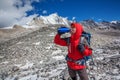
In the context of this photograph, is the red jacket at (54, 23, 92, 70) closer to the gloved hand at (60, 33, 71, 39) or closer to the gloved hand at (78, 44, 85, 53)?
the gloved hand at (78, 44, 85, 53)

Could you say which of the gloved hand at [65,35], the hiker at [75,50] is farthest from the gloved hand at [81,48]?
the gloved hand at [65,35]

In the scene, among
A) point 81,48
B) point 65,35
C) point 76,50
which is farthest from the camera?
point 65,35

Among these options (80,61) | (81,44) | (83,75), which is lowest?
(83,75)

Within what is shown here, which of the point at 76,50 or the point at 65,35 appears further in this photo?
the point at 65,35

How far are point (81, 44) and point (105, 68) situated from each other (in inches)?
208

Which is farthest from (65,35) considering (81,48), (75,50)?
(81,48)

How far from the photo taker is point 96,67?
1140 cm

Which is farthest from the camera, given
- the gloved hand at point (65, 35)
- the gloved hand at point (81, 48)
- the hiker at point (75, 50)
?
the gloved hand at point (65, 35)

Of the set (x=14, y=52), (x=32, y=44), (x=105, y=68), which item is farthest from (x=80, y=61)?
(x=32, y=44)

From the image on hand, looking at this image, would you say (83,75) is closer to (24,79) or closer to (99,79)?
(99,79)

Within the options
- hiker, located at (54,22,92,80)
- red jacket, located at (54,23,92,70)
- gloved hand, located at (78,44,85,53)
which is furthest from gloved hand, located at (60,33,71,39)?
gloved hand, located at (78,44,85,53)

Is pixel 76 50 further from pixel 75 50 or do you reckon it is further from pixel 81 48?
pixel 81 48

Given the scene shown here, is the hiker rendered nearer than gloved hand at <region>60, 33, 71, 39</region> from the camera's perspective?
Yes

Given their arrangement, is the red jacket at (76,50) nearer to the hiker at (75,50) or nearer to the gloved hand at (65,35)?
the hiker at (75,50)
